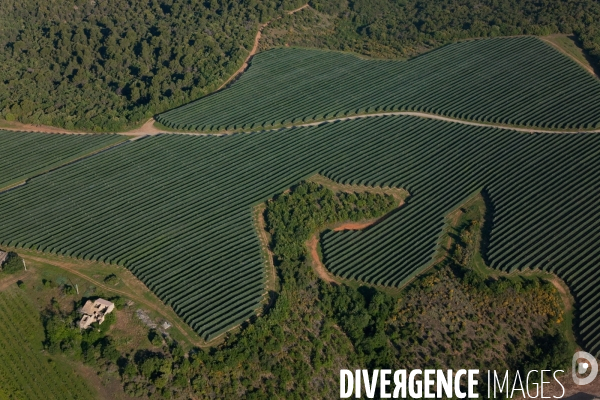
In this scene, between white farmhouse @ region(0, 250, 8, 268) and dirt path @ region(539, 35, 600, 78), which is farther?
dirt path @ region(539, 35, 600, 78)

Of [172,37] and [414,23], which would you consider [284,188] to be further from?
[414,23]

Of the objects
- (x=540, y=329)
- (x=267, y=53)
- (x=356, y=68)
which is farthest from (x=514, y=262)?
(x=267, y=53)

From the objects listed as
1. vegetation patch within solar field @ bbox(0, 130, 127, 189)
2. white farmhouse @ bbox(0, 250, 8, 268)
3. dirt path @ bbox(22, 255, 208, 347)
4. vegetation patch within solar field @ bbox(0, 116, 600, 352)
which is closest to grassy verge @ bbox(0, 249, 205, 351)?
dirt path @ bbox(22, 255, 208, 347)

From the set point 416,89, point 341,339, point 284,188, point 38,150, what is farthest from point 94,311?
point 416,89

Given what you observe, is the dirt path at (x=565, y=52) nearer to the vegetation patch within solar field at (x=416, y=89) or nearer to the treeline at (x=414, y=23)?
the vegetation patch within solar field at (x=416, y=89)

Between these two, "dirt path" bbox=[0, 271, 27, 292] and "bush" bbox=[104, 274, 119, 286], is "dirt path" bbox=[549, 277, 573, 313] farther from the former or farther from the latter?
"dirt path" bbox=[0, 271, 27, 292]

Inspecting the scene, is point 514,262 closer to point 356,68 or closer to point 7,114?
point 356,68
